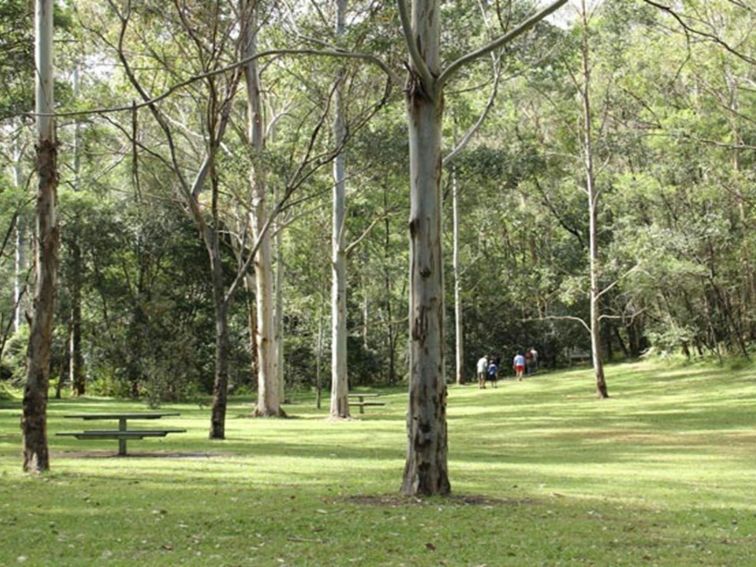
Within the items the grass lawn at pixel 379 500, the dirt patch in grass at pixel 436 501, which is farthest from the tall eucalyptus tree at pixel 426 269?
the grass lawn at pixel 379 500

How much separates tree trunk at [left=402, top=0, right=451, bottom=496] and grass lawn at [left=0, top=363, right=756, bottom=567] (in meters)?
0.45

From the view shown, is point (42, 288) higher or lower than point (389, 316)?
lower

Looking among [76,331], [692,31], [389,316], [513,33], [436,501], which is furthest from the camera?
[389,316]

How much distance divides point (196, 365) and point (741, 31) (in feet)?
69.6

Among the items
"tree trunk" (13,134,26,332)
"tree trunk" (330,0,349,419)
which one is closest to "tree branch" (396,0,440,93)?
"tree trunk" (330,0,349,419)

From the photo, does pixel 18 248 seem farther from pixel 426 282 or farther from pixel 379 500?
pixel 426 282

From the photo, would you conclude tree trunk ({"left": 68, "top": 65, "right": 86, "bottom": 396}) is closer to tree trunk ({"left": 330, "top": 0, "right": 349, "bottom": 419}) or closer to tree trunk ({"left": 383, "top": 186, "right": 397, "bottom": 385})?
tree trunk ({"left": 330, "top": 0, "right": 349, "bottom": 419})

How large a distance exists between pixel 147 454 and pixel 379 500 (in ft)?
21.3

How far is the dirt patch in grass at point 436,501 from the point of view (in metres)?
9.35

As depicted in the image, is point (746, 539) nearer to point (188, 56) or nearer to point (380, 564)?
point (380, 564)

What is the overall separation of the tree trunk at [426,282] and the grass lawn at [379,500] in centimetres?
45

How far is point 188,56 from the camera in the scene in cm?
1905

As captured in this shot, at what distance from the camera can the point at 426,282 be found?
31.1 ft

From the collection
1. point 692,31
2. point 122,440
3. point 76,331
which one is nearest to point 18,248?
point 76,331
